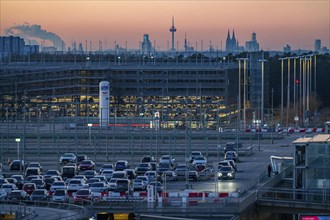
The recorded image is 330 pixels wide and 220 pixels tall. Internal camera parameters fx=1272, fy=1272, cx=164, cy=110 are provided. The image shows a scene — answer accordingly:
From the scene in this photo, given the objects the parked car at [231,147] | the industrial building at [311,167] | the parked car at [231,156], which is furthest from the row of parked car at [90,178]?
the industrial building at [311,167]

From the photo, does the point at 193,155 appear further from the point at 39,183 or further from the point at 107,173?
the point at 39,183

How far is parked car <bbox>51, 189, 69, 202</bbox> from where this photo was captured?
1261 inches

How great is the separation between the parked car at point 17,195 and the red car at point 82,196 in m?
1.33

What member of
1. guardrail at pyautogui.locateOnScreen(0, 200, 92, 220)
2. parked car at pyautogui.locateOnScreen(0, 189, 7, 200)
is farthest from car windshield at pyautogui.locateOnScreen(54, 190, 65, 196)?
guardrail at pyautogui.locateOnScreen(0, 200, 92, 220)

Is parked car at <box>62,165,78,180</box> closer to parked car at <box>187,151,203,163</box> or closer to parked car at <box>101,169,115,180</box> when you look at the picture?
parked car at <box>101,169,115,180</box>

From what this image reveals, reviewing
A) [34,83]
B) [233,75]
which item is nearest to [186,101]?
[233,75]

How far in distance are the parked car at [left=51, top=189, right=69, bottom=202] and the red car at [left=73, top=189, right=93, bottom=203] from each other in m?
0.27

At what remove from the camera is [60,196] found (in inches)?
1287

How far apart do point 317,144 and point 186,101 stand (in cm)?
5321

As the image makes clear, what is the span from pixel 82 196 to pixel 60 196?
1.99 feet

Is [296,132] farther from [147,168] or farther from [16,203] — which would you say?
[16,203]

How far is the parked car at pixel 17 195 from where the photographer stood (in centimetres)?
3242

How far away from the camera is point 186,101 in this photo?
84312 millimetres

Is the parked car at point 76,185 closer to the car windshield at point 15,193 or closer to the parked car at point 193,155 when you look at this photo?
the car windshield at point 15,193
